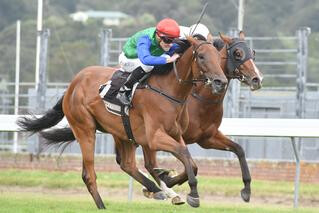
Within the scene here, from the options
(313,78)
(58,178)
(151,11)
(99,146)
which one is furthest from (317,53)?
(58,178)

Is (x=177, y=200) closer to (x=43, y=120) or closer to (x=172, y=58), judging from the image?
(x=172, y=58)

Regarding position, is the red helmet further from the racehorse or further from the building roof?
the building roof

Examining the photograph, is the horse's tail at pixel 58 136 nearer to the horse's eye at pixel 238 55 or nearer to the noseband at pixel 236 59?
the noseband at pixel 236 59

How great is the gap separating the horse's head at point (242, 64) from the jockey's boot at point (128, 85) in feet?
3.41

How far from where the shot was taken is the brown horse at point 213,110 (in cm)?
1153

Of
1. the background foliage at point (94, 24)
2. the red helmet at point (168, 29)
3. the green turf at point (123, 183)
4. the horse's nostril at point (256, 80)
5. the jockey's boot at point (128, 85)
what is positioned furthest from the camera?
the background foliage at point (94, 24)

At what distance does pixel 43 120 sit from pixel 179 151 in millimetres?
3171

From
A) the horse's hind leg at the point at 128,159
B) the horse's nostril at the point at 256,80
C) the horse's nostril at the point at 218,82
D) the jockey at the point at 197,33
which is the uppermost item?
the jockey at the point at 197,33

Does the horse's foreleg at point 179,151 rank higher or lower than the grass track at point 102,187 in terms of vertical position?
higher

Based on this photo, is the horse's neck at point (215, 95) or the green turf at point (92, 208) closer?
the green turf at point (92, 208)

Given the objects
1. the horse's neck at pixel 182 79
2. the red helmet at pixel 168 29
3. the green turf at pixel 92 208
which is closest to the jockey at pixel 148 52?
→ the red helmet at pixel 168 29

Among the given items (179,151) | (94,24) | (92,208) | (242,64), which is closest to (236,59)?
(242,64)

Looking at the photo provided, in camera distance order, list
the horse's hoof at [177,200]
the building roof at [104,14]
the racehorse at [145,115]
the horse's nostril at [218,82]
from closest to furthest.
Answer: the horse's nostril at [218,82], the racehorse at [145,115], the horse's hoof at [177,200], the building roof at [104,14]

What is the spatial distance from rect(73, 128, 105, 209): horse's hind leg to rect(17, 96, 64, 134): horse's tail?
2.90 ft
